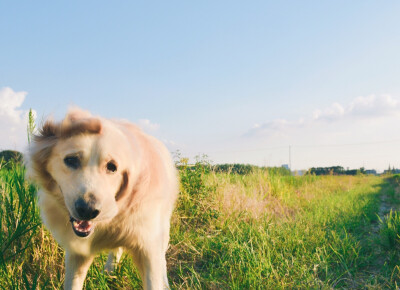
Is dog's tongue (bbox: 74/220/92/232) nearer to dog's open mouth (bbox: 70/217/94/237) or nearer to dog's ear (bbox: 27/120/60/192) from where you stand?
dog's open mouth (bbox: 70/217/94/237)

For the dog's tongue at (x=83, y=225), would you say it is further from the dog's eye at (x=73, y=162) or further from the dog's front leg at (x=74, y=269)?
the dog's front leg at (x=74, y=269)

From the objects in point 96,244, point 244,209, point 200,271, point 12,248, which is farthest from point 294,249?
point 12,248

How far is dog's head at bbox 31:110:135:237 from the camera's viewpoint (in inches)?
65.5

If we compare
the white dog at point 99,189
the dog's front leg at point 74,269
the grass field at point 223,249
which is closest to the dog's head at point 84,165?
the white dog at point 99,189

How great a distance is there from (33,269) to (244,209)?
113 inches

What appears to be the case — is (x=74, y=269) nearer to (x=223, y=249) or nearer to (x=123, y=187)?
(x=123, y=187)

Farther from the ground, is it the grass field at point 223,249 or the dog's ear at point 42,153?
the dog's ear at point 42,153

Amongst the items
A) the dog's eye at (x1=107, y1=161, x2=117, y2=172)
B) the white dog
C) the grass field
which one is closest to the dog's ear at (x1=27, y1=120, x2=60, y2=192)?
the white dog

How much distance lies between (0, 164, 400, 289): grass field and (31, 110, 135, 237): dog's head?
85 centimetres

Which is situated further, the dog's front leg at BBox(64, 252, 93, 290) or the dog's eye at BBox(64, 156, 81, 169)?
Result: the dog's front leg at BBox(64, 252, 93, 290)

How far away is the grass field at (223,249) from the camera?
2.60 meters

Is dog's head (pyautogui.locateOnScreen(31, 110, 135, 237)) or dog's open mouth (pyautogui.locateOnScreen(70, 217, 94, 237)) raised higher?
dog's head (pyautogui.locateOnScreen(31, 110, 135, 237))

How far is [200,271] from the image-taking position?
3.17 metres

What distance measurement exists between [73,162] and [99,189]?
221 millimetres
